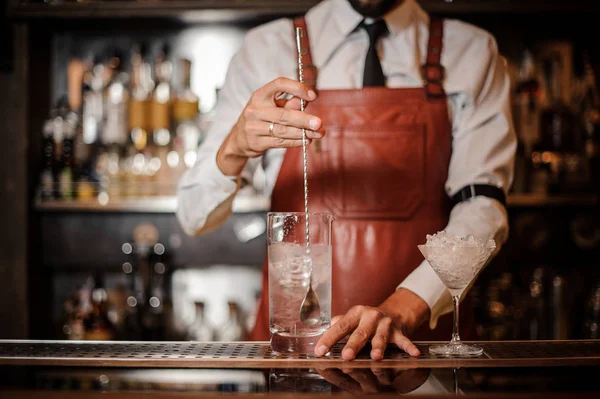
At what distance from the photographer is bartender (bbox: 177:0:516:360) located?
5.25 ft

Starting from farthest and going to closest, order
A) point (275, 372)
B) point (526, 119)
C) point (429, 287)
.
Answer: point (526, 119) → point (429, 287) → point (275, 372)

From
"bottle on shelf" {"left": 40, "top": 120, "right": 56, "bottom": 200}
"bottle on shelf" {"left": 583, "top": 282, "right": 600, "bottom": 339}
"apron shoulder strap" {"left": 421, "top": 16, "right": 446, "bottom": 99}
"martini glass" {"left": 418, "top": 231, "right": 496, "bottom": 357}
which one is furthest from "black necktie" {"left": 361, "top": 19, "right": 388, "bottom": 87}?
"bottle on shelf" {"left": 40, "top": 120, "right": 56, "bottom": 200}

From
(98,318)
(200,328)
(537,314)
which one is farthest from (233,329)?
(537,314)

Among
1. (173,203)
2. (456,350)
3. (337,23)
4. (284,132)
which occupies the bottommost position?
(456,350)

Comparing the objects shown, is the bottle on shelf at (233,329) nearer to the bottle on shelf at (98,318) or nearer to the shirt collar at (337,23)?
the bottle on shelf at (98,318)

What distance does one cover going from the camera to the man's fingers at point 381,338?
1.02 m

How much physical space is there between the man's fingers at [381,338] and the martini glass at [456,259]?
0.26 ft

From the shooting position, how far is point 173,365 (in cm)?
99

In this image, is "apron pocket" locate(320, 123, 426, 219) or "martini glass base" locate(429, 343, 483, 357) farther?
"apron pocket" locate(320, 123, 426, 219)

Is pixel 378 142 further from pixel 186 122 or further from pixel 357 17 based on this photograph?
pixel 186 122

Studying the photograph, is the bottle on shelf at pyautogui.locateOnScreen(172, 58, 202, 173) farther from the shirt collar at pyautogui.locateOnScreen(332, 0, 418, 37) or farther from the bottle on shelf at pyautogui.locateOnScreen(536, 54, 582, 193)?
the bottle on shelf at pyautogui.locateOnScreen(536, 54, 582, 193)

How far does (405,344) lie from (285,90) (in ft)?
1.51

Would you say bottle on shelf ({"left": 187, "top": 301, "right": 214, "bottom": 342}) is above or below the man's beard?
below

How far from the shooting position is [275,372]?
3.10 ft
